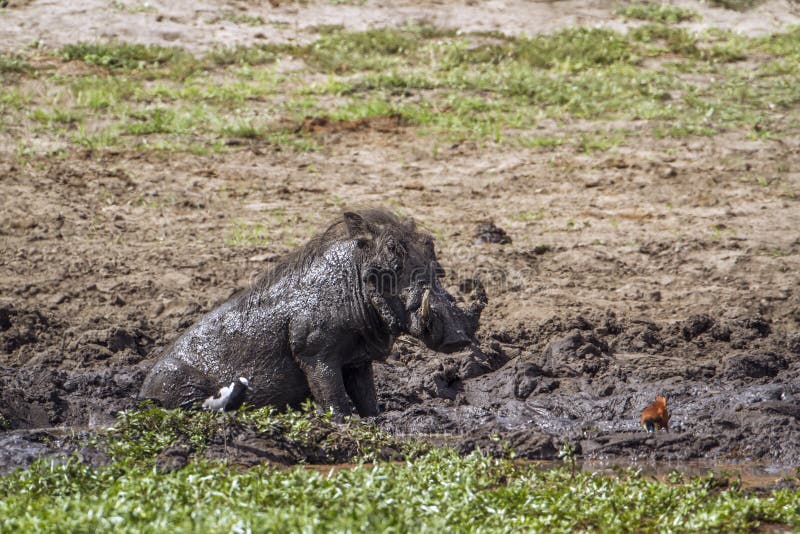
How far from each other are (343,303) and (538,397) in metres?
1.85

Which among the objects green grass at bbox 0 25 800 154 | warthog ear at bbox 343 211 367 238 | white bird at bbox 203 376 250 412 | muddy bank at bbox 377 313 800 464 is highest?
warthog ear at bbox 343 211 367 238

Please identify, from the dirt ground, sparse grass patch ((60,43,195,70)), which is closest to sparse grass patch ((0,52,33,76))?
sparse grass patch ((60,43,195,70))

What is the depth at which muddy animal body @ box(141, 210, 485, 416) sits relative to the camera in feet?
21.5

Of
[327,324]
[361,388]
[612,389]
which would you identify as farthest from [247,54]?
[327,324]

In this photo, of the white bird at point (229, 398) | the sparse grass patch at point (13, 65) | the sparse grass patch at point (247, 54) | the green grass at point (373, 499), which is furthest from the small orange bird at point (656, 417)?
the sparse grass patch at point (13, 65)

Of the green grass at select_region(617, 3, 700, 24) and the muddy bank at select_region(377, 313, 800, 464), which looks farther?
the green grass at select_region(617, 3, 700, 24)

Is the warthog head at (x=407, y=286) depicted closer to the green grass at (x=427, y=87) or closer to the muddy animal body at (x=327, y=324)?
the muddy animal body at (x=327, y=324)

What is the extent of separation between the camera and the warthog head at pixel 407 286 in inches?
254

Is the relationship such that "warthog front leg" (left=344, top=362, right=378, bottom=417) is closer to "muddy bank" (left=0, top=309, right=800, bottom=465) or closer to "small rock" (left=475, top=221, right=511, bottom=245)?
"muddy bank" (left=0, top=309, right=800, bottom=465)

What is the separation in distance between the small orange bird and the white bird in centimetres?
236

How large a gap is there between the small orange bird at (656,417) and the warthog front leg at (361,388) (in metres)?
1.62

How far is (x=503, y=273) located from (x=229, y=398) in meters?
4.22

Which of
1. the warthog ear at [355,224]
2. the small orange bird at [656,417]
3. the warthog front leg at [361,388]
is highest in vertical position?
the warthog ear at [355,224]

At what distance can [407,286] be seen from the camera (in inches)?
259
